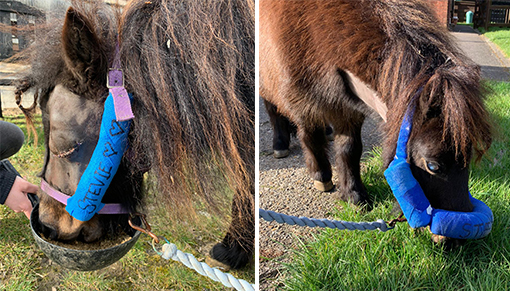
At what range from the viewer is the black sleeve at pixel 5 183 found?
1.99 metres

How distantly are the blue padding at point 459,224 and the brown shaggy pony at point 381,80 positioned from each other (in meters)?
0.05

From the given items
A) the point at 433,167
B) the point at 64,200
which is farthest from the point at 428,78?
the point at 64,200

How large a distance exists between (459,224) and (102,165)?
62.4 inches

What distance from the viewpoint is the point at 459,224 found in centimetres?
169

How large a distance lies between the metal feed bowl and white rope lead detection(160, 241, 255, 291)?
351 millimetres

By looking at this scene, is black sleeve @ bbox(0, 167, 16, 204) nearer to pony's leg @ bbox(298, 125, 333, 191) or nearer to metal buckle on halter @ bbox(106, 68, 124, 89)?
metal buckle on halter @ bbox(106, 68, 124, 89)

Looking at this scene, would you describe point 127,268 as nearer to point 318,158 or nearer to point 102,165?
point 102,165

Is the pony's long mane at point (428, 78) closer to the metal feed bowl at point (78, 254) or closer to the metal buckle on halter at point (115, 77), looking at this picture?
the metal buckle on halter at point (115, 77)

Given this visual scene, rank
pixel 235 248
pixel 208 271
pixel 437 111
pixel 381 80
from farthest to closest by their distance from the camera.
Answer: pixel 235 248 → pixel 381 80 → pixel 437 111 → pixel 208 271

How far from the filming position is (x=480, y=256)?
6.68 ft

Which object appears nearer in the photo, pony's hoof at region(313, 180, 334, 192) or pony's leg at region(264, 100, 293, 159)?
pony's hoof at region(313, 180, 334, 192)

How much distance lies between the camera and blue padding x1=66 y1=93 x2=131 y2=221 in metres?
1.37

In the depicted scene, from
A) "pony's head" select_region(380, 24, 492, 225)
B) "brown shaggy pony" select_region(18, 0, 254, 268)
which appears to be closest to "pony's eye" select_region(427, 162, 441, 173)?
"pony's head" select_region(380, 24, 492, 225)

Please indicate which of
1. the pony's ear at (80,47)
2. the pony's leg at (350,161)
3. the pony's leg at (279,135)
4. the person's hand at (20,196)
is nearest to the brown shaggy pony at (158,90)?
the pony's ear at (80,47)
